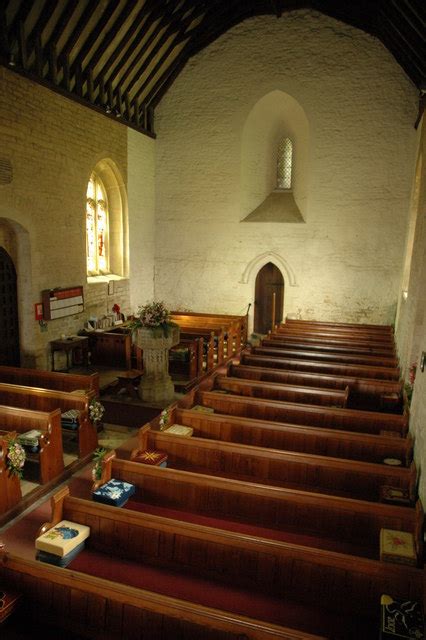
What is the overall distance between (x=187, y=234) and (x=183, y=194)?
1235 mm

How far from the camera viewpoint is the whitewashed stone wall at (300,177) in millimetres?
12992

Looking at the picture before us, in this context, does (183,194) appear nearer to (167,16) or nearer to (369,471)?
(167,16)

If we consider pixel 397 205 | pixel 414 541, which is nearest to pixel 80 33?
pixel 397 205

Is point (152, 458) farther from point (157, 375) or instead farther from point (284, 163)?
point (284, 163)

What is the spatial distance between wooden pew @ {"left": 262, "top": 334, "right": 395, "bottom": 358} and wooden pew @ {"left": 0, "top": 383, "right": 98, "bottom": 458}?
171 inches

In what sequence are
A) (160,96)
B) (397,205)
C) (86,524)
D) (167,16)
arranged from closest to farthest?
(86,524), (167,16), (397,205), (160,96)

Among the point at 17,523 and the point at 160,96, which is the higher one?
the point at 160,96

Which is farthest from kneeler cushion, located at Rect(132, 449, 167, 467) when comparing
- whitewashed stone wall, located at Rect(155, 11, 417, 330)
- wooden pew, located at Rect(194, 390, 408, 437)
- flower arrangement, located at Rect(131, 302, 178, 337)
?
whitewashed stone wall, located at Rect(155, 11, 417, 330)

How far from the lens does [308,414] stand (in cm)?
603

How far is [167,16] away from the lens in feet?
36.9

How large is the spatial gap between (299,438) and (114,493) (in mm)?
2158

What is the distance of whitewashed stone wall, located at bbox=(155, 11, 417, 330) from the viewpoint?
42.6ft

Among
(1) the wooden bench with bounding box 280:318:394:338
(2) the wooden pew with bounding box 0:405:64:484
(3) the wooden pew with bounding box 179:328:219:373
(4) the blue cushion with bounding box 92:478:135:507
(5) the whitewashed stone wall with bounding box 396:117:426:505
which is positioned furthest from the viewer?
(1) the wooden bench with bounding box 280:318:394:338

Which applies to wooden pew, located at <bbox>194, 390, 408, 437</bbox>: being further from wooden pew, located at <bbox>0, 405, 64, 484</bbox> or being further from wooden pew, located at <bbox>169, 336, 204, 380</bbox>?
wooden pew, located at <bbox>169, 336, 204, 380</bbox>
